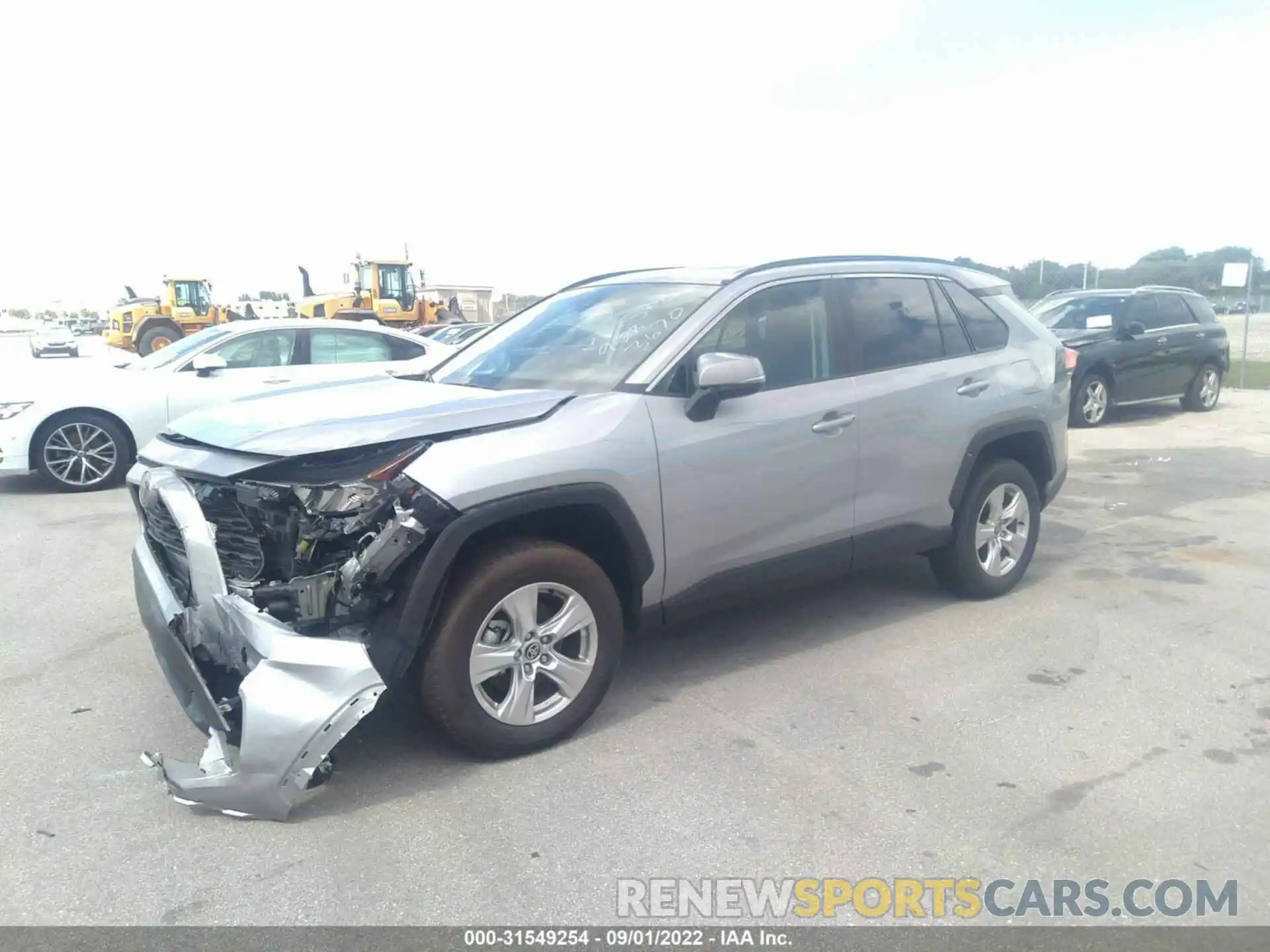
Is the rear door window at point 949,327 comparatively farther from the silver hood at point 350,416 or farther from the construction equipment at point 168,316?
the construction equipment at point 168,316

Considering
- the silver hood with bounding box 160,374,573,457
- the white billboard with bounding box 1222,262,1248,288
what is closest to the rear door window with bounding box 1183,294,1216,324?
the white billboard with bounding box 1222,262,1248,288

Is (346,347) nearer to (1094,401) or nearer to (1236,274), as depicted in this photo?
(1094,401)

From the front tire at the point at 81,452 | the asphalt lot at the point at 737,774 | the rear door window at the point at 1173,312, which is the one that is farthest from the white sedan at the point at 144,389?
the rear door window at the point at 1173,312

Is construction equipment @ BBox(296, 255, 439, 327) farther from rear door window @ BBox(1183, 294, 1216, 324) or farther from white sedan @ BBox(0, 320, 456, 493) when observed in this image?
rear door window @ BBox(1183, 294, 1216, 324)

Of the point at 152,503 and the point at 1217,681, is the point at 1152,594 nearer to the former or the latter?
the point at 1217,681

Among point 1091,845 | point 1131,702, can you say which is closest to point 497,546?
point 1091,845

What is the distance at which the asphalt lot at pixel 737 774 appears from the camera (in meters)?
2.97

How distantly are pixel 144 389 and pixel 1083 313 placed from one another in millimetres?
11828

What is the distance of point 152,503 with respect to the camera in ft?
12.2

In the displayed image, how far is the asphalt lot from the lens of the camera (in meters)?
2.97

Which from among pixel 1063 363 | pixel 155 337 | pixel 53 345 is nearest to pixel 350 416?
pixel 1063 363

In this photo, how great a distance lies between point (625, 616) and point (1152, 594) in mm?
3506

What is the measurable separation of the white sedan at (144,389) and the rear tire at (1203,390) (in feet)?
37.0

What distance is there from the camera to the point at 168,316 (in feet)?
105
